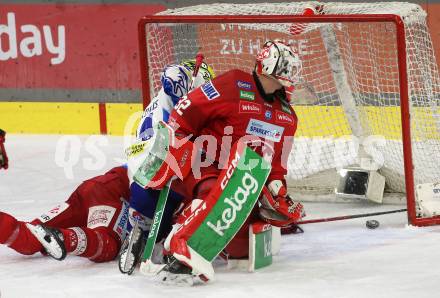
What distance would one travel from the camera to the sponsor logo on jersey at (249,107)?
427 cm

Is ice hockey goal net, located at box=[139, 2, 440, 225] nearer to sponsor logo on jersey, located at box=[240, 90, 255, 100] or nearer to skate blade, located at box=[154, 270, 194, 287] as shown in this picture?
sponsor logo on jersey, located at box=[240, 90, 255, 100]

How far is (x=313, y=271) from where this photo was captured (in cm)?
420

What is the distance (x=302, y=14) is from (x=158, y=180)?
1249 mm

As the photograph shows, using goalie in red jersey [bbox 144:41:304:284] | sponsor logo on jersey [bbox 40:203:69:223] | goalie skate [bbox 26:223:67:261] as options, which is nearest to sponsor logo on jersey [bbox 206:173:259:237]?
goalie in red jersey [bbox 144:41:304:284]

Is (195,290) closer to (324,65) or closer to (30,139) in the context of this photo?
(324,65)

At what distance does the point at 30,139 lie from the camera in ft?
23.8

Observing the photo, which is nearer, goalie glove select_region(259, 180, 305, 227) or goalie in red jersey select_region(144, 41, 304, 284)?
goalie in red jersey select_region(144, 41, 304, 284)

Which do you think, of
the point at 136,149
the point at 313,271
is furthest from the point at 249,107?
the point at 313,271

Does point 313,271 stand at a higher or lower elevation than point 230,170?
lower

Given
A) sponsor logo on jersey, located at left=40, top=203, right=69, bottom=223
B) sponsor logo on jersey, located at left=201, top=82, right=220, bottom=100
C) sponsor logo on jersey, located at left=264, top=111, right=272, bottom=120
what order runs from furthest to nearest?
sponsor logo on jersey, located at left=40, top=203, right=69, bottom=223
sponsor logo on jersey, located at left=264, top=111, right=272, bottom=120
sponsor logo on jersey, located at left=201, top=82, right=220, bottom=100

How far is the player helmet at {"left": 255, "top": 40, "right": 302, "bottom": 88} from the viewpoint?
430 cm

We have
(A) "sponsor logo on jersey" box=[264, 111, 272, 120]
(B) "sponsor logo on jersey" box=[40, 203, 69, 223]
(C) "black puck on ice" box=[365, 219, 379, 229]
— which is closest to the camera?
(A) "sponsor logo on jersey" box=[264, 111, 272, 120]

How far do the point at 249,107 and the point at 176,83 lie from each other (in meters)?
0.41

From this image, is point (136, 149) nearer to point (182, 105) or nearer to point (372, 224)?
point (182, 105)
